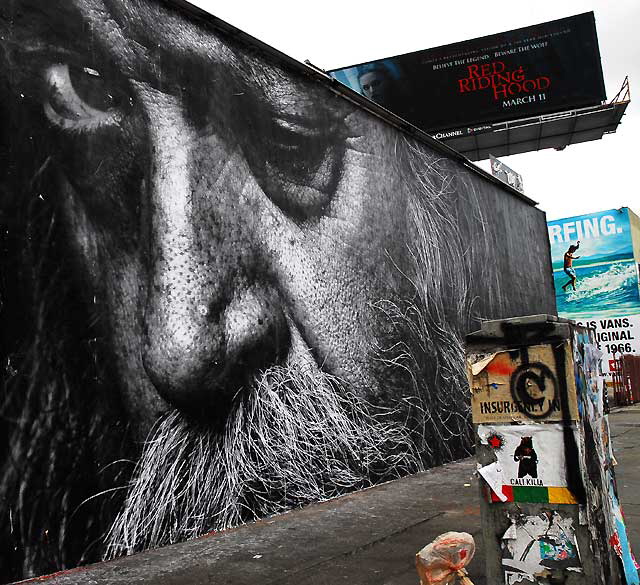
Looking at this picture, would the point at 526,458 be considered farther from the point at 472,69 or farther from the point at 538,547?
the point at 472,69

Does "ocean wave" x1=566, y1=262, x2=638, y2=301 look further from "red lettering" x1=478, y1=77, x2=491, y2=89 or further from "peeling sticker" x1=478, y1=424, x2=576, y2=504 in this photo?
"peeling sticker" x1=478, y1=424, x2=576, y2=504

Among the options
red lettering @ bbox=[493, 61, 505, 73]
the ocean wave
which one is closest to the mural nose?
red lettering @ bbox=[493, 61, 505, 73]

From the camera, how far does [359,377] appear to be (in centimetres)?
765

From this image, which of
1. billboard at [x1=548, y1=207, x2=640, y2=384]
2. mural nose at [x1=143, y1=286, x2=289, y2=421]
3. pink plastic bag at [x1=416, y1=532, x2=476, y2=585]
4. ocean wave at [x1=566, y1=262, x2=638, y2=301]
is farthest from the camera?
ocean wave at [x1=566, y1=262, x2=638, y2=301]

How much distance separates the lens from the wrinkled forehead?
4.79m

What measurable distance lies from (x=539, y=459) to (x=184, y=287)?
11.0 feet

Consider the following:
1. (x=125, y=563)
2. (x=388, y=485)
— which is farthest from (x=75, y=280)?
(x=388, y=485)

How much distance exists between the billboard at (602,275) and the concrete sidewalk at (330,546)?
74.6ft

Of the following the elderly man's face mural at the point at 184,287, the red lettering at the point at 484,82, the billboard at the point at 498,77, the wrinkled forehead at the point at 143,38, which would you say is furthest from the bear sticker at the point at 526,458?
the red lettering at the point at 484,82

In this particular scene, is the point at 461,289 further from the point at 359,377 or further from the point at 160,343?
the point at 160,343

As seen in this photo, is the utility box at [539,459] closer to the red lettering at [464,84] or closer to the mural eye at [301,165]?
the mural eye at [301,165]

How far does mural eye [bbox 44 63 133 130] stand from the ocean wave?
27.7 metres

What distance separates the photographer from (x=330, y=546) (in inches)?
197

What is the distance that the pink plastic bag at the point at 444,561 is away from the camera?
3146 millimetres
